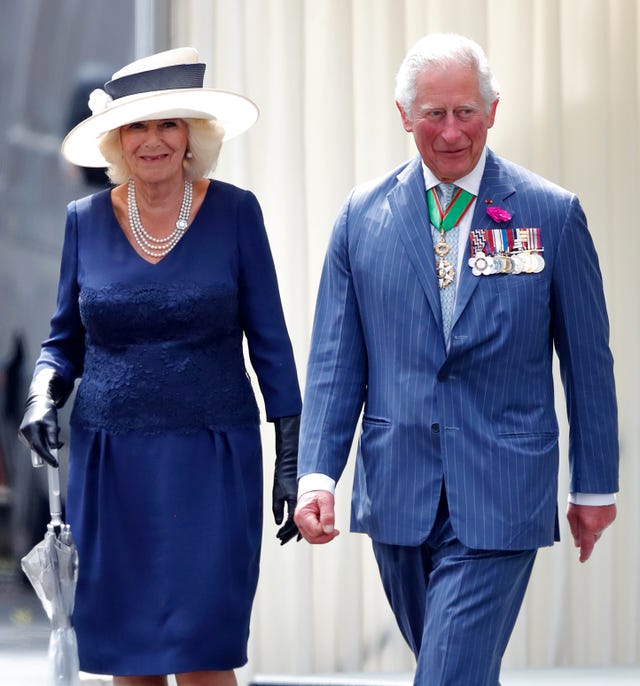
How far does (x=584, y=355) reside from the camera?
269 centimetres

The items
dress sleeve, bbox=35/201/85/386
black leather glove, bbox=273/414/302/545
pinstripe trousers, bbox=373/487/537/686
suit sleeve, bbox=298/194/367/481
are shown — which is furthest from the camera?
dress sleeve, bbox=35/201/85/386

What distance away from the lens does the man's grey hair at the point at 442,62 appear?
266 cm

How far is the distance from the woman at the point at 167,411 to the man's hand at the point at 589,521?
0.67m

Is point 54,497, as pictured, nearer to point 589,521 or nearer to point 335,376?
point 335,376

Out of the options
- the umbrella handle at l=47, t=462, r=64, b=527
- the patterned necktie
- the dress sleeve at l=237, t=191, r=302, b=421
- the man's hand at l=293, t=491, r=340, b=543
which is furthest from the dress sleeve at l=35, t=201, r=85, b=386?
the patterned necktie

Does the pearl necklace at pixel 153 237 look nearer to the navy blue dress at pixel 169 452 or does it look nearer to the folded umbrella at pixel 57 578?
the navy blue dress at pixel 169 452

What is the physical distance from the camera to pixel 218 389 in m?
3.23

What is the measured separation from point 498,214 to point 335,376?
16.4 inches

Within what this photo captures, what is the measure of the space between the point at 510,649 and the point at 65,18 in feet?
7.85

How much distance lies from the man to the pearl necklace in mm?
631

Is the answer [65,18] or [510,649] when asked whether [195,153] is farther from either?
[510,649]

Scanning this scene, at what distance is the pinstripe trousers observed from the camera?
2562mm
